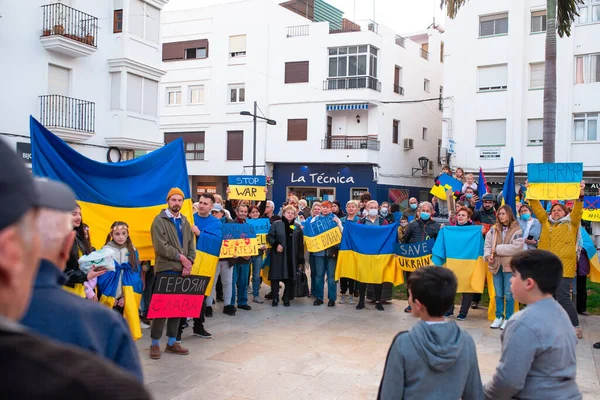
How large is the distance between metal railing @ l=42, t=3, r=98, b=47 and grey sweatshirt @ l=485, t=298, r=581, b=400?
2095cm

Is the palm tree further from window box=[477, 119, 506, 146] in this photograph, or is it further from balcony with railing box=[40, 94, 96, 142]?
balcony with railing box=[40, 94, 96, 142]

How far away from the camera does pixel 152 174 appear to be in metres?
8.73

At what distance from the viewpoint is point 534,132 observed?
29328 millimetres

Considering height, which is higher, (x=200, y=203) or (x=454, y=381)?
(x=200, y=203)

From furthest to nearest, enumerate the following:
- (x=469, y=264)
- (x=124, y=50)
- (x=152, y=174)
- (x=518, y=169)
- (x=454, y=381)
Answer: (x=518, y=169)
(x=124, y=50)
(x=469, y=264)
(x=152, y=174)
(x=454, y=381)

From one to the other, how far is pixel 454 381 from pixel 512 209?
7693 millimetres

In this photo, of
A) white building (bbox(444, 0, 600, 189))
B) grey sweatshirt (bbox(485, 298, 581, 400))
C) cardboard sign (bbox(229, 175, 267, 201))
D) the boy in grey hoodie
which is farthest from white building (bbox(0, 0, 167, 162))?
grey sweatshirt (bbox(485, 298, 581, 400))

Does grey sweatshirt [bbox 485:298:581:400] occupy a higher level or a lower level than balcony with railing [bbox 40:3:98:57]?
lower

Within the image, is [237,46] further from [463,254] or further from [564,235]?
[564,235]

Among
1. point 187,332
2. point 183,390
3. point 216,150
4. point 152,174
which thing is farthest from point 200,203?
point 216,150

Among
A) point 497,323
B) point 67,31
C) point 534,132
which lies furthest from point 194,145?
point 497,323

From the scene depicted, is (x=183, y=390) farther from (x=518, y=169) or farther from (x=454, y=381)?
(x=518, y=169)

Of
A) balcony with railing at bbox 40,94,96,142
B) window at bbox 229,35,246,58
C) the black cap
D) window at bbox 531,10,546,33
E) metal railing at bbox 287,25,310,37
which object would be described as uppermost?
metal railing at bbox 287,25,310,37

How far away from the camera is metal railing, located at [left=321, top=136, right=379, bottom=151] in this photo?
34.4 metres
